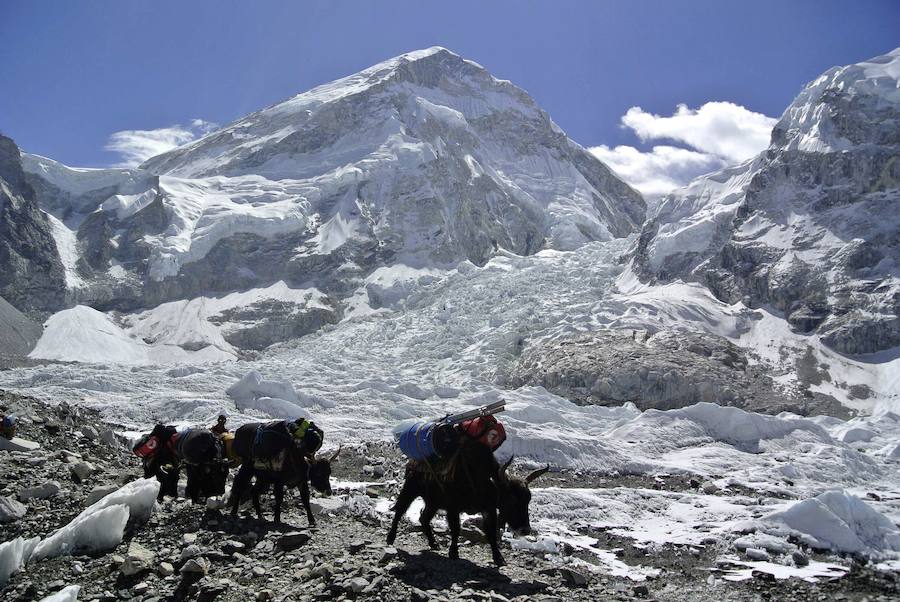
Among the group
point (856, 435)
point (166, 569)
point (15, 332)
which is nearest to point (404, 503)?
point (166, 569)

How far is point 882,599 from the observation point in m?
7.32

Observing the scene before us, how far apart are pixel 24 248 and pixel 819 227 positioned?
98.3 m

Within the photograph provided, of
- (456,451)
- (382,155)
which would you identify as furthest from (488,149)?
Answer: (456,451)

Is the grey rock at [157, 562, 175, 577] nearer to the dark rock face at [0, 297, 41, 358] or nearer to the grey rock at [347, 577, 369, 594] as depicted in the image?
the grey rock at [347, 577, 369, 594]

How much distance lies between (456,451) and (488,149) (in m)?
140

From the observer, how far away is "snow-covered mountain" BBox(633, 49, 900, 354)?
63625mm

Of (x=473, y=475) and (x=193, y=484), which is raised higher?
(x=473, y=475)

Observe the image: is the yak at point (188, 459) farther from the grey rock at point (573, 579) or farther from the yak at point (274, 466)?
the grey rock at point (573, 579)

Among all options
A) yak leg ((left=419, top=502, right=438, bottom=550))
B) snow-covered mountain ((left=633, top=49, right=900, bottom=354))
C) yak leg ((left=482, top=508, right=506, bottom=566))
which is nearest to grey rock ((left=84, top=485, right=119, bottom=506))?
yak leg ((left=419, top=502, right=438, bottom=550))

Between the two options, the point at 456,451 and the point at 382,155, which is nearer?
the point at 456,451

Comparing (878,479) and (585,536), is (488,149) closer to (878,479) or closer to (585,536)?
(878,479)

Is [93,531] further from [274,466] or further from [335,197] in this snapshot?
[335,197]

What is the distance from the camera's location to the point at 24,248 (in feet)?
298

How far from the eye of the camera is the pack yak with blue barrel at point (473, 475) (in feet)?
27.8
